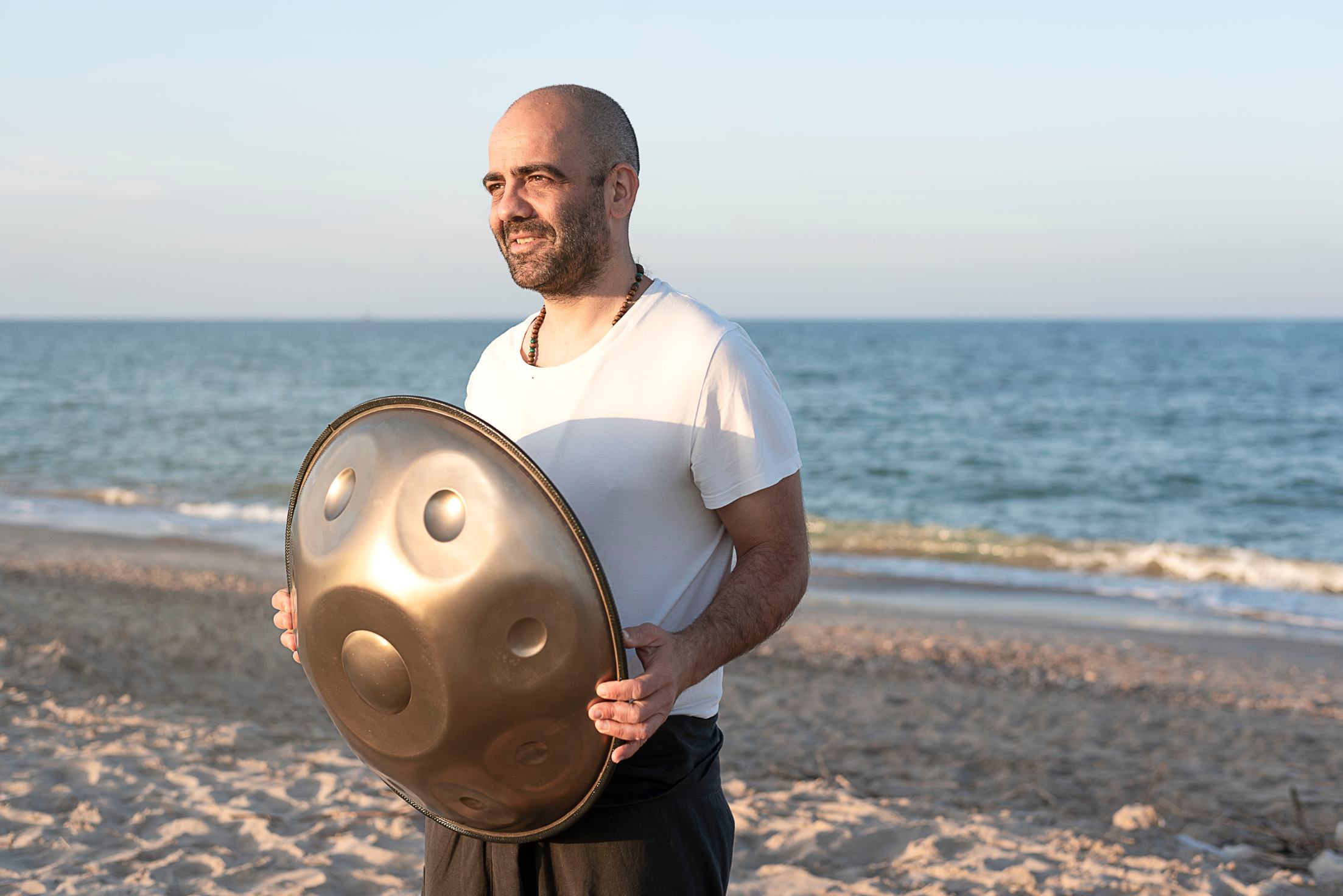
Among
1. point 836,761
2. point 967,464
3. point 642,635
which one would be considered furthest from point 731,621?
point 967,464

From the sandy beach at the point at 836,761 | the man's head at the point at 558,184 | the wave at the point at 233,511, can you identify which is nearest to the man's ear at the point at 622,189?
the man's head at the point at 558,184

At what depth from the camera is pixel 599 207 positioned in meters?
1.88

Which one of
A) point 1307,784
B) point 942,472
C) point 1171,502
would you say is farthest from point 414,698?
point 942,472

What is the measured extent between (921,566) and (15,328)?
12334cm

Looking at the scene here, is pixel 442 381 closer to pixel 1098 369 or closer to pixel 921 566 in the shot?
pixel 1098 369

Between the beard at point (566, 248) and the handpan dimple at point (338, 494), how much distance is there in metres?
0.47

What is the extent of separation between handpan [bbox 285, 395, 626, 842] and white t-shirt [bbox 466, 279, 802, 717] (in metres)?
0.22

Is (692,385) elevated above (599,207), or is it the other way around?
(599,207)

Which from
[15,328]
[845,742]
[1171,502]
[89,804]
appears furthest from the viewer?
[15,328]

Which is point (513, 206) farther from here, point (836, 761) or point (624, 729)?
point (836, 761)

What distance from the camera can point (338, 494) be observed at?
167 centimetres

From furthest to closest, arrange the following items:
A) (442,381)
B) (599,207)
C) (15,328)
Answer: (15,328) → (442,381) → (599,207)

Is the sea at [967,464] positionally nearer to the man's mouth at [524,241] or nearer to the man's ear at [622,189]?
the man's ear at [622,189]

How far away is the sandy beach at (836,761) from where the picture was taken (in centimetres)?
369
